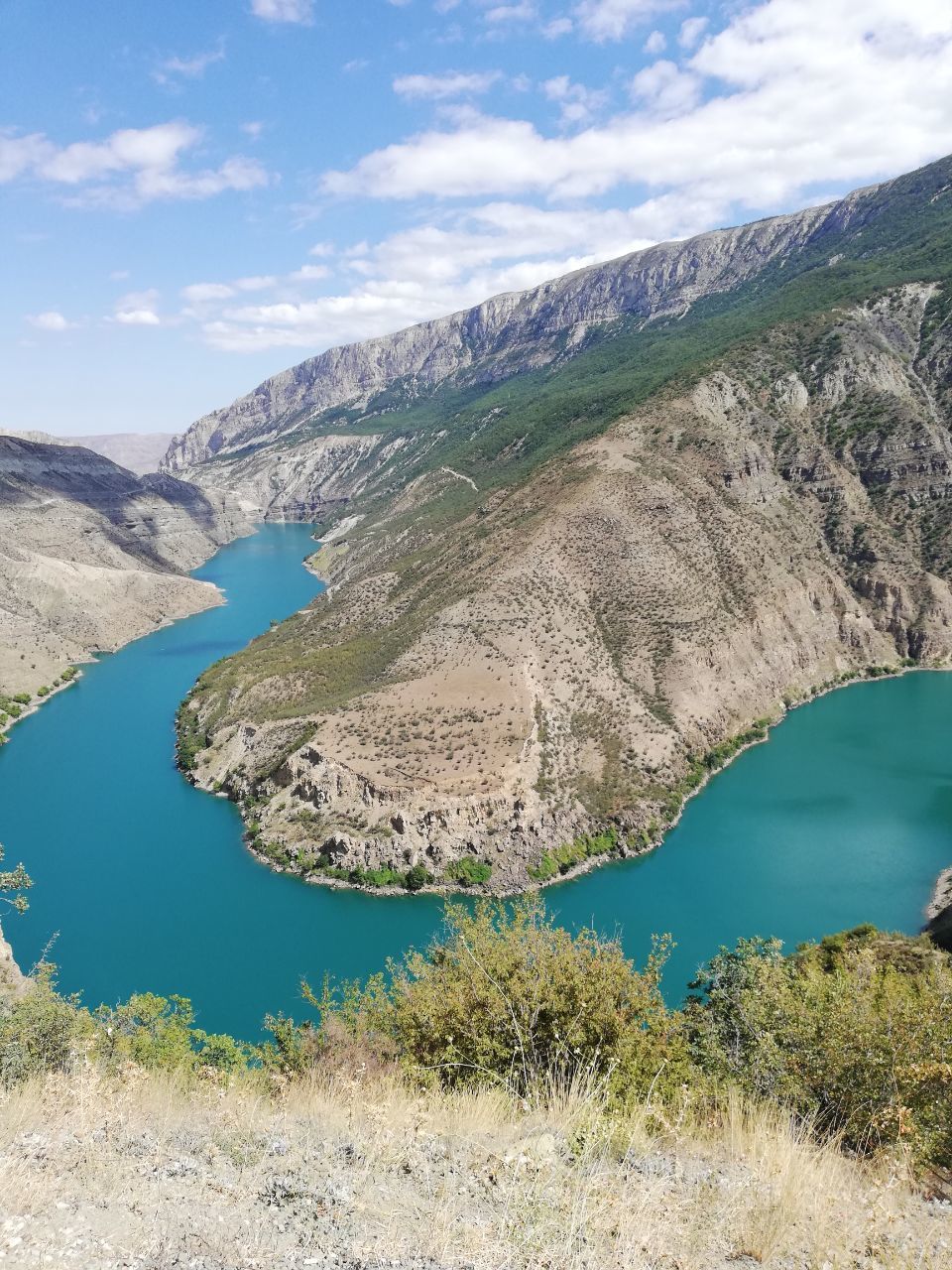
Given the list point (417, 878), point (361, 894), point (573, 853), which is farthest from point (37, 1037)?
point (573, 853)

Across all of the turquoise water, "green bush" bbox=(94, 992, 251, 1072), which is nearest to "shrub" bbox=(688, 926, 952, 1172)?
"green bush" bbox=(94, 992, 251, 1072)

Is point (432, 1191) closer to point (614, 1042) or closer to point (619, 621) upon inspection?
point (614, 1042)

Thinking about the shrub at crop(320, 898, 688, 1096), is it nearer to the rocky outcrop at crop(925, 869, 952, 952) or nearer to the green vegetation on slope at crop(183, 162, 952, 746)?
the rocky outcrop at crop(925, 869, 952, 952)

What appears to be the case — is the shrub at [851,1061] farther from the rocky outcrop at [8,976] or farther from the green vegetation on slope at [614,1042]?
the rocky outcrop at [8,976]

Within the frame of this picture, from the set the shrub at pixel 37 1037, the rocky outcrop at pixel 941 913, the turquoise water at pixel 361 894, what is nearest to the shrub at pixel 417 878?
the turquoise water at pixel 361 894

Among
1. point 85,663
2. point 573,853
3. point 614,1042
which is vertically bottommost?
point 573,853

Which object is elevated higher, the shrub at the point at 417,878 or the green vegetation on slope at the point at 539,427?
the green vegetation on slope at the point at 539,427
